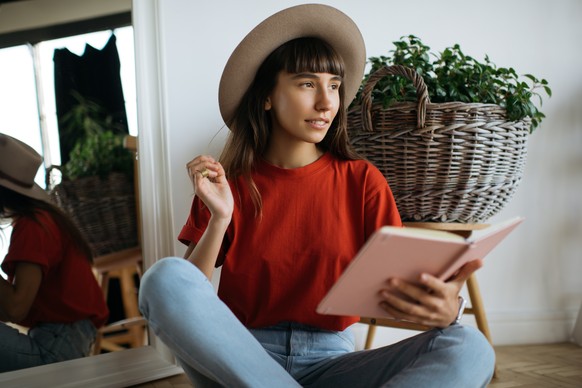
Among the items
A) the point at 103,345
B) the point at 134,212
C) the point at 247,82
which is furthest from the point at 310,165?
the point at 103,345

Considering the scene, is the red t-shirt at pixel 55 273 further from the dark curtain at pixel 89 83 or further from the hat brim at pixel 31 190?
the dark curtain at pixel 89 83

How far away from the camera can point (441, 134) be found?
143 centimetres

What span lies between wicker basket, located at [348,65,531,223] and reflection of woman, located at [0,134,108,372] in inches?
29.9

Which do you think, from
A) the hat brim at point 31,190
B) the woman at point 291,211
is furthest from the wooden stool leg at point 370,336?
the hat brim at point 31,190

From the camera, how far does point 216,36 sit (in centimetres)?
183

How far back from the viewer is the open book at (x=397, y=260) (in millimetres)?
801

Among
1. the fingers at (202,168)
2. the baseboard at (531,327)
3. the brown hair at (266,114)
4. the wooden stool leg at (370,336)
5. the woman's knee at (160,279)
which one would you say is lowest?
the baseboard at (531,327)

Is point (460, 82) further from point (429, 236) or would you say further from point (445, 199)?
point (429, 236)

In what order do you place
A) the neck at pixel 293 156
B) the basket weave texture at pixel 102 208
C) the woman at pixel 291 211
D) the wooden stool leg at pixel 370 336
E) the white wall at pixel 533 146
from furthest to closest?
the white wall at pixel 533 146 < the wooden stool leg at pixel 370 336 < the basket weave texture at pixel 102 208 < the neck at pixel 293 156 < the woman at pixel 291 211

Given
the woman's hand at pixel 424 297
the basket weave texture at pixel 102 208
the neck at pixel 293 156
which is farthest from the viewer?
the basket weave texture at pixel 102 208

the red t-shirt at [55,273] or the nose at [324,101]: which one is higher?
the nose at [324,101]

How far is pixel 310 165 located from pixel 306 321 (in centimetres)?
32

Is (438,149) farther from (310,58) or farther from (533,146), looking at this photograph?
(533,146)

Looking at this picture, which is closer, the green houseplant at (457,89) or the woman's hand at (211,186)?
the woman's hand at (211,186)
